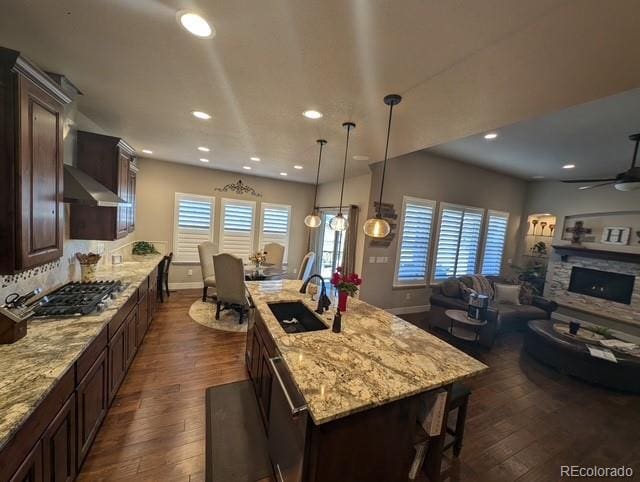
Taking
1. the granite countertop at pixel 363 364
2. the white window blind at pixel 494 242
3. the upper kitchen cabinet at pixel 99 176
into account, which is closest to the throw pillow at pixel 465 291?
the white window blind at pixel 494 242

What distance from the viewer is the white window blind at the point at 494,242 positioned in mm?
5836

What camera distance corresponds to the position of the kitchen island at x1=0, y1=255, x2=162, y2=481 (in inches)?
39.4

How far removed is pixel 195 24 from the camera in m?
1.28

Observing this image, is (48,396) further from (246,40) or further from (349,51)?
(349,51)

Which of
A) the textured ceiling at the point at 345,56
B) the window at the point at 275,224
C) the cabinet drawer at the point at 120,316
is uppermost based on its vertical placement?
the textured ceiling at the point at 345,56

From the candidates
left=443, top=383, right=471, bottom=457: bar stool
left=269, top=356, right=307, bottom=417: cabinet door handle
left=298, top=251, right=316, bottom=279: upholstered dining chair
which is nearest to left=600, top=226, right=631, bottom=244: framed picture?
left=443, top=383, right=471, bottom=457: bar stool

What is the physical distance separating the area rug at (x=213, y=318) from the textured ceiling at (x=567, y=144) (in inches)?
180

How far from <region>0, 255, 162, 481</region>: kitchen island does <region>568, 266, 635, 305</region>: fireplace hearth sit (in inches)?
319

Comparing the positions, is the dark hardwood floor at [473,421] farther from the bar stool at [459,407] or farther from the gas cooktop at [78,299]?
the gas cooktop at [78,299]

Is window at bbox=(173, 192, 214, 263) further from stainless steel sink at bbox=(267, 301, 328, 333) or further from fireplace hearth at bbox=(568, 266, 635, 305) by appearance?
fireplace hearth at bbox=(568, 266, 635, 305)

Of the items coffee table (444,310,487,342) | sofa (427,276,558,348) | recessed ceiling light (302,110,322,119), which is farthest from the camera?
sofa (427,276,558,348)

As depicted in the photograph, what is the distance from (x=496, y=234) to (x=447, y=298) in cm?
281

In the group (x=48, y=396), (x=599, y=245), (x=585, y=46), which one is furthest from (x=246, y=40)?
(x=599, y=245)

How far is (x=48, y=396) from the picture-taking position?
1164 mm
